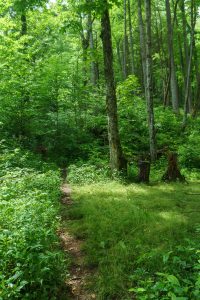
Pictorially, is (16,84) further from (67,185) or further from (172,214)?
(172,214)

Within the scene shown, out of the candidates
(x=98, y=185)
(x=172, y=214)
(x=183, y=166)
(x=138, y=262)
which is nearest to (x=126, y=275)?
(x=138, y=262)

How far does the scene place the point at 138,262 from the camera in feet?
13.3

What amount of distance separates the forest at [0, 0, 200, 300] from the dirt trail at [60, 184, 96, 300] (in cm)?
2

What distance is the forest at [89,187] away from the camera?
367 centimetres

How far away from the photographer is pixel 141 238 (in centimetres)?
494

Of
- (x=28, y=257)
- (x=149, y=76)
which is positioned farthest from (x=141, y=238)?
(x=149, y=76)

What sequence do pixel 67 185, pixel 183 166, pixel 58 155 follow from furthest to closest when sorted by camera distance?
1. pixel 58 155
2. pixel 183 166
3. pixel 67 185

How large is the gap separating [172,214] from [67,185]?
4.37m

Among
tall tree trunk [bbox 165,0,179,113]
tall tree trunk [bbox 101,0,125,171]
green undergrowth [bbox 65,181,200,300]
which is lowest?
green undergrowth [bbox 65,181,200,300]

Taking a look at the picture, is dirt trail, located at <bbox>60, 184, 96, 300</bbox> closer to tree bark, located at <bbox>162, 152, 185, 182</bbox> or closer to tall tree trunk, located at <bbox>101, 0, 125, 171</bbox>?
tall tree trunk, located at <bbox>101, 0, 125, 171</bbox>

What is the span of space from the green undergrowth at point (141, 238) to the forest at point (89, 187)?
0.02 m

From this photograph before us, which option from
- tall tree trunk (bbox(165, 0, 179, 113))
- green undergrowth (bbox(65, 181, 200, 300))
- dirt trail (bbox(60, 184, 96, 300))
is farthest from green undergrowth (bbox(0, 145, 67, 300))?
tall tree trunk (bbox(165, 0, 179, 113))

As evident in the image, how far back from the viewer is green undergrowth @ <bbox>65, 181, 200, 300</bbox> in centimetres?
351

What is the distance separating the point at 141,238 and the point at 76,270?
1.20 m
